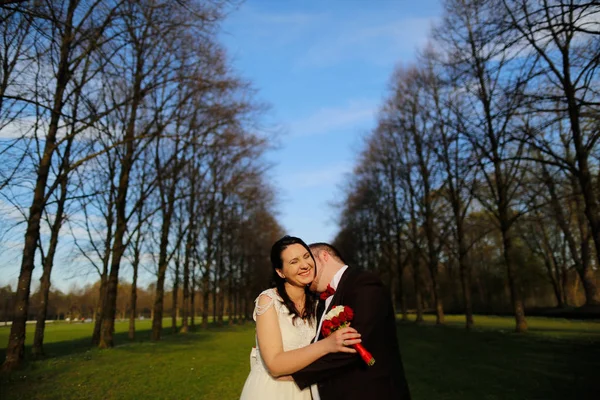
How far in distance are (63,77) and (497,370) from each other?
15983 mm

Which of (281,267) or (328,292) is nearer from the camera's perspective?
(328,292)

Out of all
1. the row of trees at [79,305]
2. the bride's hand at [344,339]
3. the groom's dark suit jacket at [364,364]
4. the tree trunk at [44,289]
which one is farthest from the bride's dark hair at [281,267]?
the tree trunk at [44,289]

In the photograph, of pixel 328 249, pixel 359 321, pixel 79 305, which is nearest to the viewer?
pixel 359 321

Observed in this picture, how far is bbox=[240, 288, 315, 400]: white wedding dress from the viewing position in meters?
3.25

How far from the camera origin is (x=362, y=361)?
271 centimetres

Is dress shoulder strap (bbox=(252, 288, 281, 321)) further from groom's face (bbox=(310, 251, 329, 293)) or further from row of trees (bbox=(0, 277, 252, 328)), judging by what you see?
row of trees (bbox=(0, 277, 252, 328))

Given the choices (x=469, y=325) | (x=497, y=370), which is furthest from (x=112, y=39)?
(x=469, y=325)

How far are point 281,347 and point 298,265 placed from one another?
2.05 feet

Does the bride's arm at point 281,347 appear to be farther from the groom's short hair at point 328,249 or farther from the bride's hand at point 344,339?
the groom's short hair at point 328,249

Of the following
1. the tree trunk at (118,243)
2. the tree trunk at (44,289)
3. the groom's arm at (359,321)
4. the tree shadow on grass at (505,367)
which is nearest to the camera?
the groom's arm at (359,321)

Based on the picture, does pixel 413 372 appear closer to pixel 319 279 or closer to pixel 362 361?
pixel 319 279

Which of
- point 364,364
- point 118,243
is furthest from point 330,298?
point 118,243

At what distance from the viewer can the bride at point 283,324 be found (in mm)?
3098

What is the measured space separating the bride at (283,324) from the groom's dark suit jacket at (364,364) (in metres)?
0.25
